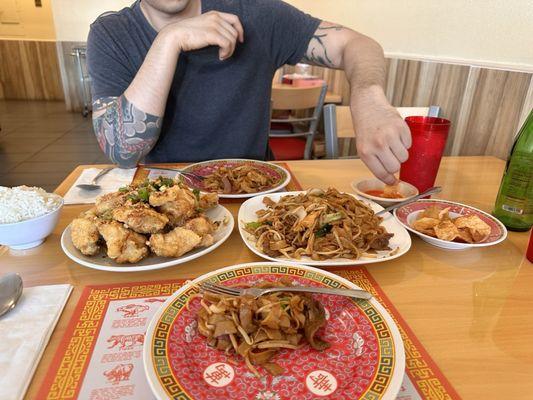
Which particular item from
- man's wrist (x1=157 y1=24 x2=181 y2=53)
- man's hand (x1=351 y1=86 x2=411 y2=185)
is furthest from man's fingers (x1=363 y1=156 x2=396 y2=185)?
man's wrist (x1=157 y1=24 x2=181 y2=53)

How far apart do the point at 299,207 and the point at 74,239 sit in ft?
1.93

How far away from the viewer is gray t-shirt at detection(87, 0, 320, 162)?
1752 mm

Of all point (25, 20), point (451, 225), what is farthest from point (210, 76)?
point (25, 20)

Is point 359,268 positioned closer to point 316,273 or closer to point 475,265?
point 316,273

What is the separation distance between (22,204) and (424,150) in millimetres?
1218

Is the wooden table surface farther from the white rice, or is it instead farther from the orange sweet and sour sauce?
the orange sweet and sour sauce

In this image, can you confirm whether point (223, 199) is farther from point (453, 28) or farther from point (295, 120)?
point (295, 120)

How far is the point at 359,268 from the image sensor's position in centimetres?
96

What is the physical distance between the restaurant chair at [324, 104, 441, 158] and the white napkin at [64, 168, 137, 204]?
3.69ft

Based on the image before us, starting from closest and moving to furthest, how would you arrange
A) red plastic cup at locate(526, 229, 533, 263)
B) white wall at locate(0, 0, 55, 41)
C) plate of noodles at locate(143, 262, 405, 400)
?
plate of noodles at locate(143, 262, 405, 400) → red plastic cup at locate(526, 229, 533, 263) → white wall at locate(0, 0, 55, 41)

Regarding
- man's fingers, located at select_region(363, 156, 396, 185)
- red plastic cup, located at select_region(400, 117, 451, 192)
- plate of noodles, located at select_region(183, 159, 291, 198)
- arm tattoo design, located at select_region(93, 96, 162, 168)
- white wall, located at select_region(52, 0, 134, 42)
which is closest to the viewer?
man's fingers, located at select_region(363, 156, 396, 185)

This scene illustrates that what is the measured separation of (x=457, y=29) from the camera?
7.63 ft

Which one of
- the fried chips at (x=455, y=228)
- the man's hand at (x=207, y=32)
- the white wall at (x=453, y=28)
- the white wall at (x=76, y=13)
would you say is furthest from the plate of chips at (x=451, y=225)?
the white wall at (x=76, y=13)

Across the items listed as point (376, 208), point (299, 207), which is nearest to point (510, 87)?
point (376, 208)
